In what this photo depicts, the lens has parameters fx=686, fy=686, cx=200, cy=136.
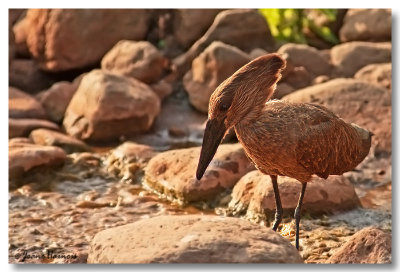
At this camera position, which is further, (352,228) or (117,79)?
(117,79)

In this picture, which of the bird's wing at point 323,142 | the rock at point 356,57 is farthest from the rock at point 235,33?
the bird's wing at point 323,142

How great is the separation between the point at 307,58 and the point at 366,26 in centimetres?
88

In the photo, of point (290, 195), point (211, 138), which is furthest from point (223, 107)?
point (290, 195)

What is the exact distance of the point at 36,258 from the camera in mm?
4938

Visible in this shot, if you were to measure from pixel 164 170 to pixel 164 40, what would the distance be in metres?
2.87

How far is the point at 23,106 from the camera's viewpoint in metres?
7.84

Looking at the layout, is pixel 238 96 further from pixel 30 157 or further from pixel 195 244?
pixel 30 157

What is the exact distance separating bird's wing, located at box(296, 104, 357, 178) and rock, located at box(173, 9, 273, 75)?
3840mm

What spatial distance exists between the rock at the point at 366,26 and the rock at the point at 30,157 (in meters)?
3.93

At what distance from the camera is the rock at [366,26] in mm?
8219

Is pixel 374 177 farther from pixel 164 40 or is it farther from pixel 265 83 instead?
pixel 164 40

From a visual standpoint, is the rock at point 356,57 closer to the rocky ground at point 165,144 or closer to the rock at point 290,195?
the rocky ground at point 165,144
